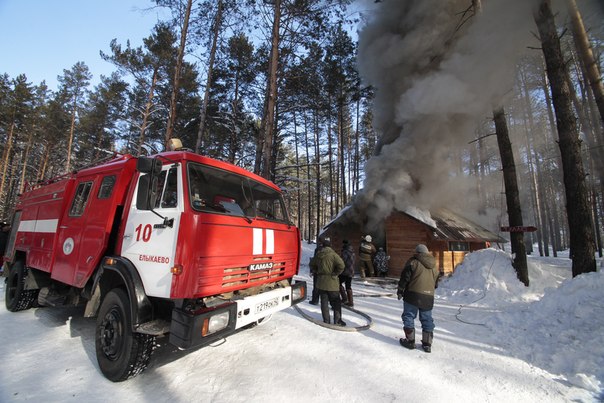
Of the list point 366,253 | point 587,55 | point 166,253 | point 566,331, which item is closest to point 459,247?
point 366,253

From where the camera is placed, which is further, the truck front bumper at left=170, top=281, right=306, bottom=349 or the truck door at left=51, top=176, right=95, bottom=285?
the truck door at left=51, top=176, right=95, bottom=285

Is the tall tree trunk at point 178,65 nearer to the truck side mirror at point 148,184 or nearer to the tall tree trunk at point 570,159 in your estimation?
the truck side mirror at point 148,184

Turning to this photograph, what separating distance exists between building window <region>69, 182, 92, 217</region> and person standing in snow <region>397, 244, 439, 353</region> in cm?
505

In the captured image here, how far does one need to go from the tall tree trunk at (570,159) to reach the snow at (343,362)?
73.7 inches

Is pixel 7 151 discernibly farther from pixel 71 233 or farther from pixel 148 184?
pixel 148 184

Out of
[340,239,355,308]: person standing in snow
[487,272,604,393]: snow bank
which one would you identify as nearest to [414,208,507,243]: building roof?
[487,272,604,393]: snow bank

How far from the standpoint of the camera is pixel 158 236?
305 centimetres

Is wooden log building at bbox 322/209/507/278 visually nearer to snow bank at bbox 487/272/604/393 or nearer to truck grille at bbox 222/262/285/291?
snow bank at bbox 487/272/604/393

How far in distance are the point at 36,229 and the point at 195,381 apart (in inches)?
178

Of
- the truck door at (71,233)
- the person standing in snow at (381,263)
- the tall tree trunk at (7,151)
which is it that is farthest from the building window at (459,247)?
the tall tree trunk at (7,151)

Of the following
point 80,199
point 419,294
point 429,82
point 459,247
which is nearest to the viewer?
point 80,199

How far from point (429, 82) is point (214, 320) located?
44.3 feet

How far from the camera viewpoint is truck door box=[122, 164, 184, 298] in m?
2.88

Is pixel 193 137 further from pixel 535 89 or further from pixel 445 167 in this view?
pixel 535 89
